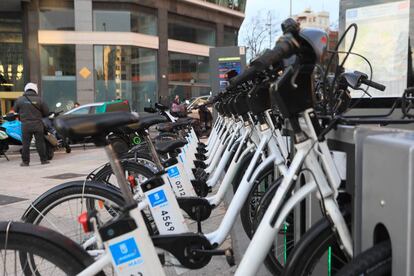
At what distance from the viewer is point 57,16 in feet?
93.6

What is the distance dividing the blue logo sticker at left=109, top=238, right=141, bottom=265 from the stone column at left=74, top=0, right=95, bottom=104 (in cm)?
2629

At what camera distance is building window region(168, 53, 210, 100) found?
105 ft

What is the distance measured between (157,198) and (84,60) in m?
26.5

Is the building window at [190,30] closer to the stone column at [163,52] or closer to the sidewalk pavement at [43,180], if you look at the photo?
the stone column at [163,52]

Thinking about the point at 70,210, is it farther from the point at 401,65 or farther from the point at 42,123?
the point at 42,123

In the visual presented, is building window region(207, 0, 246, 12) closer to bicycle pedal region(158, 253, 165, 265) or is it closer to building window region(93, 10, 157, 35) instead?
building window region(93, 10, 157, 35)

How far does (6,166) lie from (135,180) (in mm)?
8056

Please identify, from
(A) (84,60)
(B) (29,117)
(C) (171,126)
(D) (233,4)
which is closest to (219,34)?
(D) (233,4)

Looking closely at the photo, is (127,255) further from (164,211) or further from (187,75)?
(187,75)

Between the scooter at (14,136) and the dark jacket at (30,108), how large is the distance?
0.77 m

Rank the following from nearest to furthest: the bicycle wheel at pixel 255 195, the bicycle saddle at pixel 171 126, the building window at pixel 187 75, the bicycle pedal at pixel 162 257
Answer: the bicycle pedal at pixel 162 257 → the bicycle wheel at pixel 255 195 → the bicycle saddle at pixel 171 126 → the building window at pixel 187 75

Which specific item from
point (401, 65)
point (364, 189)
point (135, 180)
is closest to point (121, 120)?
point (364, 189)

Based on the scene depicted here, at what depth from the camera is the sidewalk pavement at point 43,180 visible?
3.67 meters

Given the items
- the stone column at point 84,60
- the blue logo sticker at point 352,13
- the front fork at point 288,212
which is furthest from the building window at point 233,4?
the front fork at point 288,212
